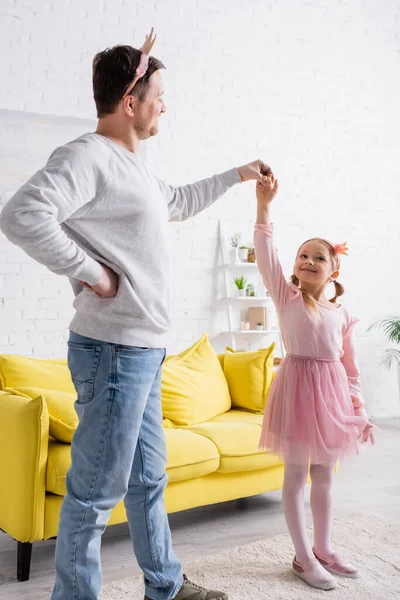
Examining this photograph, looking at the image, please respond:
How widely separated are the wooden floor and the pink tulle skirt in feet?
1.97

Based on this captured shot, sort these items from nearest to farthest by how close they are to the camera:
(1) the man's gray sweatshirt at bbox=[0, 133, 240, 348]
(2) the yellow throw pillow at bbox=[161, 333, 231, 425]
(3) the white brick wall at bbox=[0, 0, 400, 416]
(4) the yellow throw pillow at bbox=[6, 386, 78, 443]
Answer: (1) the man's gray sweatshirt at bbox=[0, 133, 240, 348] < (4) the yellow throw pillow at bbox=[6, 386, 78, 443] < (2) the yellow throw pillow at bbox=[161, 333, 231, 425] < (3) the white brick wall at bbox=[0, 0, 400, 416]

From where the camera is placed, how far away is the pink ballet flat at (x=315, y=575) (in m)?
2.13

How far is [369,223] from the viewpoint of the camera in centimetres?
595

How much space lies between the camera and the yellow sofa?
7.27ft

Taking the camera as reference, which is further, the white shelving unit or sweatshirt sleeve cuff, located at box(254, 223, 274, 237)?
the white shelving unit

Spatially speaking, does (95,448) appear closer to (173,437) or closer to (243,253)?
(173,437)

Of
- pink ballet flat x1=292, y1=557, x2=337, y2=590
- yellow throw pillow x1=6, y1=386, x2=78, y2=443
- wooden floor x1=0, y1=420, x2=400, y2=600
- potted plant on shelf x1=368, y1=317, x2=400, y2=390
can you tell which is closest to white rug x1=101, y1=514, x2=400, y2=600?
pink ballet flat x1=292, y1=557, x2=337, y2=590

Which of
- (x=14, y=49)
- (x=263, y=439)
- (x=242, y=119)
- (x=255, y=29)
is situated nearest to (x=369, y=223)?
(x=242, y=119)

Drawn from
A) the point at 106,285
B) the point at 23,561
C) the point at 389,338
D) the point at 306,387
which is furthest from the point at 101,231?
the point at 389,338

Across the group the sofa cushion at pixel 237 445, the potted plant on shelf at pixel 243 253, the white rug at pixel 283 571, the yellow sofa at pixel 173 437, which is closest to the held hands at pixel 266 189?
the yellow sofa at pixel 173 437

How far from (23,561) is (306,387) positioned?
1103 mm

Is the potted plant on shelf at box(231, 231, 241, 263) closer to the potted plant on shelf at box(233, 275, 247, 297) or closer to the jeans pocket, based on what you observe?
the potted plant on shelf at box(233, 275, 247, 297)

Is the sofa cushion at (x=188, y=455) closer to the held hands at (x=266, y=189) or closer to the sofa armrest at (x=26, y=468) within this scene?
the sofa armrest at (x=26, y=468)

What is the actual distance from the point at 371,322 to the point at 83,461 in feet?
15.7
